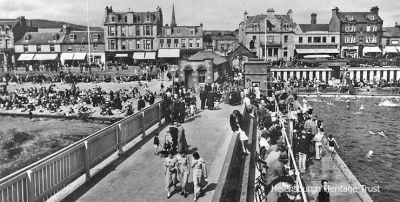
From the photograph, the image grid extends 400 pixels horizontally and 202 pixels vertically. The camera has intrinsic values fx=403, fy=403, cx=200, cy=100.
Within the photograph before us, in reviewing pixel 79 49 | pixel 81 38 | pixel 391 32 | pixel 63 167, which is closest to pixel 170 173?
pixel 63 167

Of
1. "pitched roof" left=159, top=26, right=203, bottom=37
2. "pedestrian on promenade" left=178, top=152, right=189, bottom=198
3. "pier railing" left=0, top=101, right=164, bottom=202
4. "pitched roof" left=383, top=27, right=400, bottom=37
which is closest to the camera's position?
"pier railing" left=0, top=101, right=164, bottom=202

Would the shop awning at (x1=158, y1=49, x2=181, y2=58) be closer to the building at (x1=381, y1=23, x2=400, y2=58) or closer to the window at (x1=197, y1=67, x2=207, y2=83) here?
the window at (x1=197, y1=67, x2=207, y2=83)

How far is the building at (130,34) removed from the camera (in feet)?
230

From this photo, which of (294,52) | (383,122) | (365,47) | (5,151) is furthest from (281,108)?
(365,47)

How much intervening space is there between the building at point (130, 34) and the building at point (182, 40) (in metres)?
1.77

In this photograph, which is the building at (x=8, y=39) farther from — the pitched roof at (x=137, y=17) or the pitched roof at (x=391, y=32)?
the pitched roof at (x=391, y=32)

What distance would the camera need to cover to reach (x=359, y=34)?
76438mm

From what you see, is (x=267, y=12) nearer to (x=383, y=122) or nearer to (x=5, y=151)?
(x=383, y=122)

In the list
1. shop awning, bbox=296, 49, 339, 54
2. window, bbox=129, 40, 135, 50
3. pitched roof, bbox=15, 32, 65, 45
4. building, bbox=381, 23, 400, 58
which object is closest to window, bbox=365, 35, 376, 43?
building, bbox=381, 23, 400, 58

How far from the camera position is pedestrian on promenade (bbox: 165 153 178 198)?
31.5ft

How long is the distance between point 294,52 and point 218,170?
219 ft

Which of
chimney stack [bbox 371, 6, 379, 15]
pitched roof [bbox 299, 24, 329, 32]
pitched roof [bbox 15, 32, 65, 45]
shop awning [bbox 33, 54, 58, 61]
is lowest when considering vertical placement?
shop awning [bbox 33, 54, 58, 61]

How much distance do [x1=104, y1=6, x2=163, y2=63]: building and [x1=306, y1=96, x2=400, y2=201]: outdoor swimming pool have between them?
30612mm

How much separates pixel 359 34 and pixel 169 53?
36644 mm
